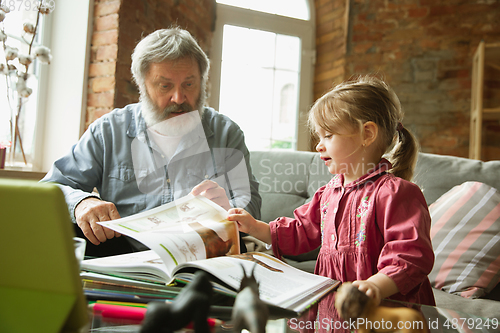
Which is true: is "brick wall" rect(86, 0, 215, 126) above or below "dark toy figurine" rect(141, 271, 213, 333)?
above

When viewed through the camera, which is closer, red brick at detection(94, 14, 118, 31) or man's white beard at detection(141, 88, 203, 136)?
man's white beard at detection(141, 88, 203, 136)

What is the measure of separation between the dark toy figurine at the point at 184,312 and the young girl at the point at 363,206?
0.52 m

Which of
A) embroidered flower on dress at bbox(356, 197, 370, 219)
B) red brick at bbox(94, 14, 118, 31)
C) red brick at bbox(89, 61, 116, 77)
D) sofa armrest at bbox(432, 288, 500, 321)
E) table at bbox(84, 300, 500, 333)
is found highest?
red brick at bbox(94, 14, 118, 31)

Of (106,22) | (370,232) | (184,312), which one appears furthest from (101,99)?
(184,312)

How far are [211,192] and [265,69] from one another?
2527mm

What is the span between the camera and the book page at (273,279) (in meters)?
0.57

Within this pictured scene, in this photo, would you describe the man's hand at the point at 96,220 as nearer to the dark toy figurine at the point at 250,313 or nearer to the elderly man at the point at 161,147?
the elderly man at the point at 161,147

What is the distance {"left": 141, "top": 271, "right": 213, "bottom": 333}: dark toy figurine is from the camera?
1.14ft

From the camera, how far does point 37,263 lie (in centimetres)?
37

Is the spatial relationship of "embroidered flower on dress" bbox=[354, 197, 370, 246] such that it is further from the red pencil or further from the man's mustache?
the man's mustache

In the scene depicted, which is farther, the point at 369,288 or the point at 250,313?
the point at 369,288

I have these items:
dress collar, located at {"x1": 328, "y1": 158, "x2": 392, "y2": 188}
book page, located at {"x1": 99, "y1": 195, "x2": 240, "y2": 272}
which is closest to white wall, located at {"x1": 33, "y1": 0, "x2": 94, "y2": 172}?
book page, located at {"x1": 99, "y1": 195, "x2": 240, "y2": 272}

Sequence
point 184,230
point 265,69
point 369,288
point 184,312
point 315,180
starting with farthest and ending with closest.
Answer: point 265,69 < point 315,180 < point 184,230 < point 369,288 < point 184,312

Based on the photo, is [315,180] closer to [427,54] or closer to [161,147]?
[161,147]
